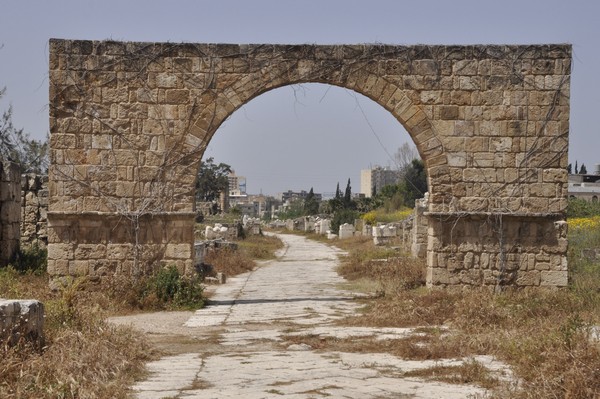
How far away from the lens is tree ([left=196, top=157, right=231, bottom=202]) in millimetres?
65875

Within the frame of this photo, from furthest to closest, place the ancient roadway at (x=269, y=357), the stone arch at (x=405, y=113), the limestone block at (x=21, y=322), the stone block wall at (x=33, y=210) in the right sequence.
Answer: the stone block wall at (x=33, y=210)
the stone arch at (x=405, y=113)
the ancient roadway at (x=269, y=357)
the limestone block at (x=21, y=322)

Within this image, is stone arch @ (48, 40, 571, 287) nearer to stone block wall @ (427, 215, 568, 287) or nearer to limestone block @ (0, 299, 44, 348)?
stone block wall @ (427, 215, 568, 287)

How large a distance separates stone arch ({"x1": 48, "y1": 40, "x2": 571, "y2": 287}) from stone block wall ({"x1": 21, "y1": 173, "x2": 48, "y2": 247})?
208 inches

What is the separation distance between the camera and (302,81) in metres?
11.4

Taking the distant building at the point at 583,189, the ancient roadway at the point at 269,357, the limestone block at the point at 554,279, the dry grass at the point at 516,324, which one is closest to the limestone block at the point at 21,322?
the ancient roadway at the point at 269,357

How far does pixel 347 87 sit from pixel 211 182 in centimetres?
5498

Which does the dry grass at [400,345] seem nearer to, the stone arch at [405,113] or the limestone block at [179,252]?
the limestone block at [179,252]

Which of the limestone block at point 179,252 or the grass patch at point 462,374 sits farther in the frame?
the limestone block at point 179,252

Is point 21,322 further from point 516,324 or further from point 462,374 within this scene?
point 516,324

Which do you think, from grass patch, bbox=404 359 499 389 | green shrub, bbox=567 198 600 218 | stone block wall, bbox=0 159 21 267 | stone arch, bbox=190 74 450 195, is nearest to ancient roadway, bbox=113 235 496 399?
grass patch, bbox=404 359 499 389

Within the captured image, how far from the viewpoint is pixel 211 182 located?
65.8 metres

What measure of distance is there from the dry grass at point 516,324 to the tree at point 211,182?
52.5 m

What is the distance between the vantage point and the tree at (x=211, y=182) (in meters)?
65.9

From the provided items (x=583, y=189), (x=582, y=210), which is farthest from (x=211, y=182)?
(x=582, y=210)
